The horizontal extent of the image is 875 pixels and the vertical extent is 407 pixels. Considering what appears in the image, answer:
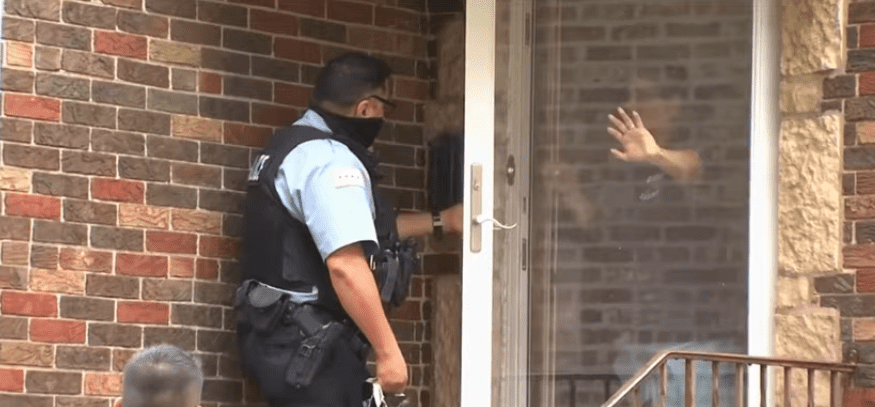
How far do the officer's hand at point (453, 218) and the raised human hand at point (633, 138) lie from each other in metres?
0.59

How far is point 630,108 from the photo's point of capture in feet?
23.5

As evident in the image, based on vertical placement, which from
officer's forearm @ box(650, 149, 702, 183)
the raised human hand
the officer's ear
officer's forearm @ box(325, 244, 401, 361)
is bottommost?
officer's forearm @ box(325, 244, 401, 361)

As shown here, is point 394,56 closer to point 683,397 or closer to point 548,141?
point 548,141

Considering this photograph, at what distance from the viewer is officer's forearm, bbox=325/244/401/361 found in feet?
21.2

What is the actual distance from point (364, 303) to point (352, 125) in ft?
2.14

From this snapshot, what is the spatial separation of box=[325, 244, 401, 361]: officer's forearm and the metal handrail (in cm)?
76

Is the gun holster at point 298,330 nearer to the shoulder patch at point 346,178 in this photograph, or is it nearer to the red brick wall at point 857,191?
the shoulder patch at point 346,178

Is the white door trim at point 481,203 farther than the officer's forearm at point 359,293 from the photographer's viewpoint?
Yes

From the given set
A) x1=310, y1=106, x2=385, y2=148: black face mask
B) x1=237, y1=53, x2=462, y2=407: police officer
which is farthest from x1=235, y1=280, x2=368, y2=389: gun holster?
x1=310, y1=106, x2=385, y2=148: black face mask

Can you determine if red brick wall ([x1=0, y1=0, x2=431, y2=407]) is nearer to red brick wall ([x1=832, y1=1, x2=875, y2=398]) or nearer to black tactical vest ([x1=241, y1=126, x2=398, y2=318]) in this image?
black tactical vest ([x1=241, y1=126, x2=398, y2=318])

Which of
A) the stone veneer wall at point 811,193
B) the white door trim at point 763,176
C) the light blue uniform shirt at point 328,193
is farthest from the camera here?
the white door trim at point 763,176

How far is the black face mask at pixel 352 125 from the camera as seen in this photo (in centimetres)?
674

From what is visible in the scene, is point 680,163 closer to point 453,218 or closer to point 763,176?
point 763,176

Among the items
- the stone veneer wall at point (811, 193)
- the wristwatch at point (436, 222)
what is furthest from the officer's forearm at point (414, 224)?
the stone veneer wall at point (811, 193)
